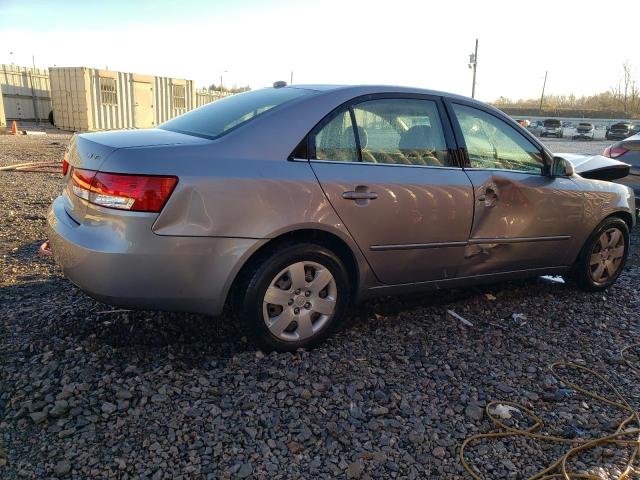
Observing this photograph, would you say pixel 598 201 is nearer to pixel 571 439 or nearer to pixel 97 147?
pixel 571 439

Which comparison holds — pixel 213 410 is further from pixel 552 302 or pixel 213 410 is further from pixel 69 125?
pixel 69 125

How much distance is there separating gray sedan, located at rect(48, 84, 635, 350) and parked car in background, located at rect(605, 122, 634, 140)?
39.7m

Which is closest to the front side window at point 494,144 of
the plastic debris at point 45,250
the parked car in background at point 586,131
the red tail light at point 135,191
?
the red tail light at point 135,191

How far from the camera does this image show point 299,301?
3182 mm

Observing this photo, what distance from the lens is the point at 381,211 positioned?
10.8 feet

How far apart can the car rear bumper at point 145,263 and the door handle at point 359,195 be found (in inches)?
23.8

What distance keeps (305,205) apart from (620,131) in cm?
4228

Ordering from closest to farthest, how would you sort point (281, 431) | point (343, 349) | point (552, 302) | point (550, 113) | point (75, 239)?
point (281, 431), point (75, 239), point (343, 349), point (552, 302), point (550, 113)

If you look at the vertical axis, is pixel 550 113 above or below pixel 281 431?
above

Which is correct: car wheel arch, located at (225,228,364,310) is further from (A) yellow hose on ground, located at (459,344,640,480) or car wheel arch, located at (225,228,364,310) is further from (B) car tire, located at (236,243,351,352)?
(A) yellow hose on ground, located at (459,344,640,480)

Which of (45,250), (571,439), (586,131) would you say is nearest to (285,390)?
(571,439)

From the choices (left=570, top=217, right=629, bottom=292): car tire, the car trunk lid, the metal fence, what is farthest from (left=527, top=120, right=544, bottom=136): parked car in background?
the car trunk lid

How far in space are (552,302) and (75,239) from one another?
369 cm

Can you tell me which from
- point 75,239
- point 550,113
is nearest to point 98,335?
point 75,239
